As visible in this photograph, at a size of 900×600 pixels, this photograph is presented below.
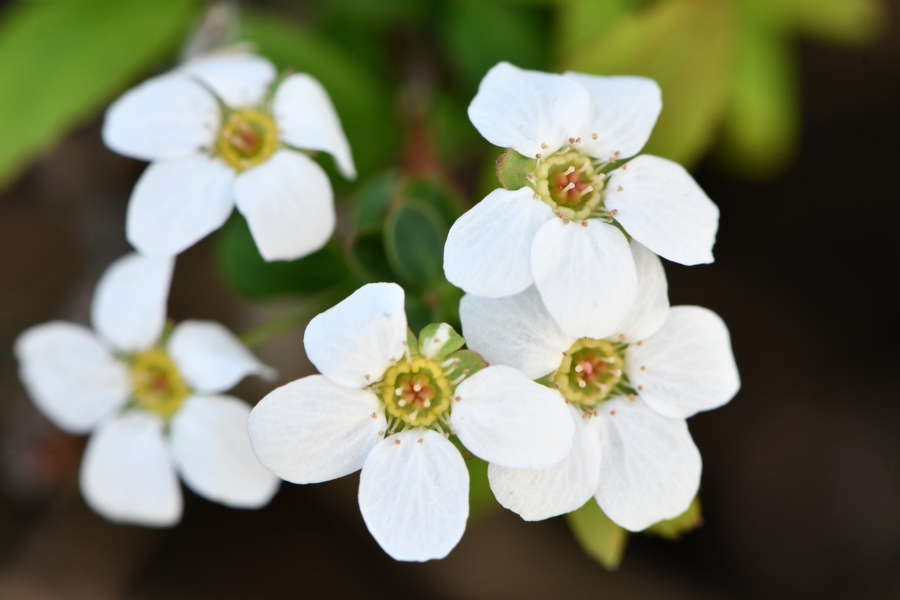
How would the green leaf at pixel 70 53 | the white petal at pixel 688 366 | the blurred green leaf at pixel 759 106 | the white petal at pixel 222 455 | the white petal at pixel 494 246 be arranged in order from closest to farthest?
the white petal at pixel 494 246, the white petal at pixel 688 366, the white petal at pixel 222 455, the green leaf at pixel 70 53, the blurred green leaf at pixel 759 106

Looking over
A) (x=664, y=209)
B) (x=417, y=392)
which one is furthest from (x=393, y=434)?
(x=664, y=209)

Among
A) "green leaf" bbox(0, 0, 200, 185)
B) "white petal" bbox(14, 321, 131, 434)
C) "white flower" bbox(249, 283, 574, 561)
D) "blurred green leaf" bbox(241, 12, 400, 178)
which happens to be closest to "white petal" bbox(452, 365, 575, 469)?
"white flower" bbox(249, 283, 574, 561)

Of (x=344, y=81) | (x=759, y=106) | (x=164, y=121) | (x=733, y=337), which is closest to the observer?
(x=164, y=121)

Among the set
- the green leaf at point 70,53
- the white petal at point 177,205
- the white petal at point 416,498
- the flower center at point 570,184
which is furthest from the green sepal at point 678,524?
the green leaf at point 70,53

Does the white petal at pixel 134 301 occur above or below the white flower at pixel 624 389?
above

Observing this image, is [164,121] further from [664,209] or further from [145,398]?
[664,209]

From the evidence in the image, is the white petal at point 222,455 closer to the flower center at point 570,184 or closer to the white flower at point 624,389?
the white flower at point 624,389

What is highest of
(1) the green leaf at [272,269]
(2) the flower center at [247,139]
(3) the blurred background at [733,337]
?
(2) the flower center at [247,139]
